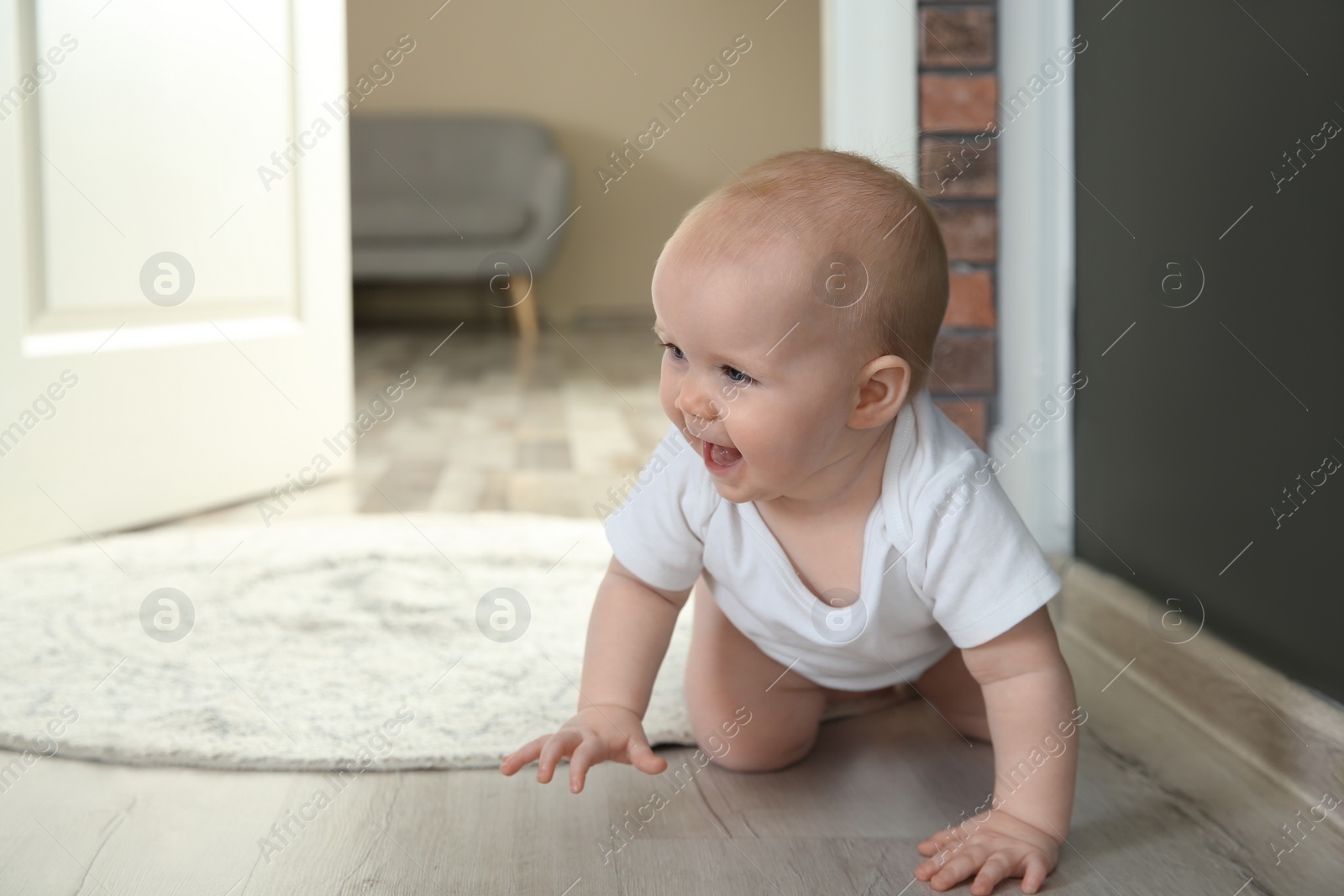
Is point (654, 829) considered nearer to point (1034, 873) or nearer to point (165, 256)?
point (1034, 873)

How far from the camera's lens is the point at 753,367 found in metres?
0.72

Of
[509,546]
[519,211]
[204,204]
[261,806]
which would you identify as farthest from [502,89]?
[261,806]

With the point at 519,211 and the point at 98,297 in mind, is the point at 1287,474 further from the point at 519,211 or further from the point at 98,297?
the point at 519,211

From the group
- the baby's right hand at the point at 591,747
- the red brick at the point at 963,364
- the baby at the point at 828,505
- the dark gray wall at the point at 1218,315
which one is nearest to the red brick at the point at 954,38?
the dark gray wall at the point at 1218,315

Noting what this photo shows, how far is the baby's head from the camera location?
2.33ft

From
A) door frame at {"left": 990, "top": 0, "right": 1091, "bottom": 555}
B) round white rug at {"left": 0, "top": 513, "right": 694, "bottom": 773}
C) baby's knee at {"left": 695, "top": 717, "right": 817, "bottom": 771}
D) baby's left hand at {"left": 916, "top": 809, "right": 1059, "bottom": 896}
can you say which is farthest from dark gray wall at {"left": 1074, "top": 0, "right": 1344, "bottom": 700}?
round white rug at {"left": 0, "top": 513, "right": 694, "bottom": 773}

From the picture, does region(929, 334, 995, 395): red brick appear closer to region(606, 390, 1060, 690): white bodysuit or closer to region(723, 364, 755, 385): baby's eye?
region(606, 390, 1060, 690): white bodysuit

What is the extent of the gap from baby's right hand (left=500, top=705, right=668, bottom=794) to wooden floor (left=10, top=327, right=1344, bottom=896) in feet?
0.21

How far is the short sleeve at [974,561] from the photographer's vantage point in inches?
29.6

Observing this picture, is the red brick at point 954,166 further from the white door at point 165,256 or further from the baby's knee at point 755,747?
the white door at point 165,256

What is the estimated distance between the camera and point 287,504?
1.92 metres

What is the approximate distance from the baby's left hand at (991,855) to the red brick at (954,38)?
89cm

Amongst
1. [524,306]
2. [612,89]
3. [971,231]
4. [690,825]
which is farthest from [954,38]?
[612,89]

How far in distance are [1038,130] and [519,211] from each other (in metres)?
3.91
